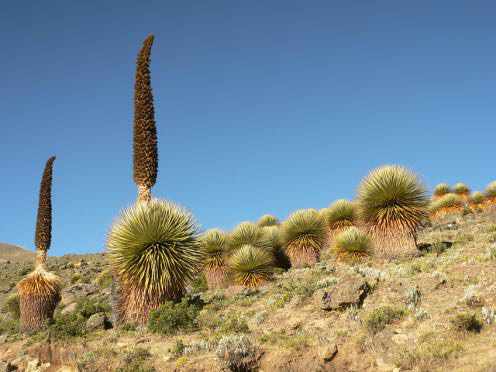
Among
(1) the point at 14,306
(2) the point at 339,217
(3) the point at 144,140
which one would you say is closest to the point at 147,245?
(3) the point at 144,140

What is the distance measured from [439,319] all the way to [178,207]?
8311mm

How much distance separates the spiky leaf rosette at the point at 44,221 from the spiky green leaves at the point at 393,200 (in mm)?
13332

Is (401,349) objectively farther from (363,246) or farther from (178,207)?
(363,246)

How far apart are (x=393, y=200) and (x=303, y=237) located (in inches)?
240

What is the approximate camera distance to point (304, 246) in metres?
21.9

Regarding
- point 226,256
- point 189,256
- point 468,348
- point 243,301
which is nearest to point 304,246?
point 226,256

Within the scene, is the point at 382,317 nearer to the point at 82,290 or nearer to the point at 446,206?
the point at 82,290

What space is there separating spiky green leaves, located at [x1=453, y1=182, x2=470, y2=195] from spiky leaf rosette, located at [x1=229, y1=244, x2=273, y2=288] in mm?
25506

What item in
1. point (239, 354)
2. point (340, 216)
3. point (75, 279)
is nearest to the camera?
point (239, 354)

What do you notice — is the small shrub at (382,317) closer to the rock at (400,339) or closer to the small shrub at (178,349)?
the rock at (400,339)

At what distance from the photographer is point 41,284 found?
62.4ft

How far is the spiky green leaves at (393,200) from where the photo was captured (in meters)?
16.4

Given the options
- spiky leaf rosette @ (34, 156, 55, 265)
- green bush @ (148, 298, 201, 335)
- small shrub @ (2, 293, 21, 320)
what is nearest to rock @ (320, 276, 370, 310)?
green bush @ (148, 298, 201, 335)

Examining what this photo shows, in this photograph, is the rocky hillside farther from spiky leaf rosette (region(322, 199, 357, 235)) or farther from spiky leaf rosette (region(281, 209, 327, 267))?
spiky leaf rosette (region(322, 199, 357, 235))
